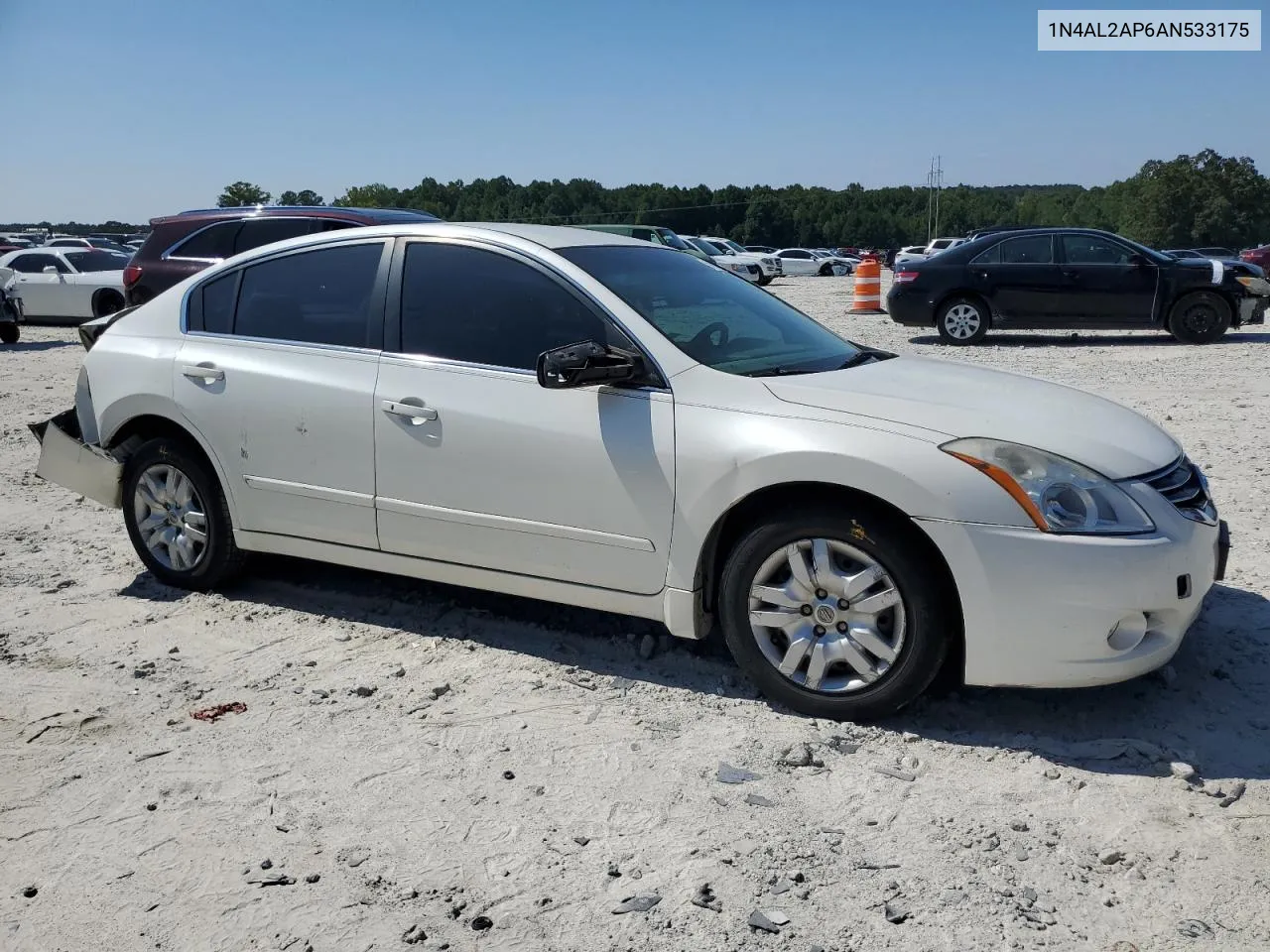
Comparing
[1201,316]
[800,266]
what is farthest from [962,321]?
[800,266]

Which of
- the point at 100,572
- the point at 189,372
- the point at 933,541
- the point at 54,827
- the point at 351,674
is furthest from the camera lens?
the point at 100,572

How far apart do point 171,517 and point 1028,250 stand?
1284 cm

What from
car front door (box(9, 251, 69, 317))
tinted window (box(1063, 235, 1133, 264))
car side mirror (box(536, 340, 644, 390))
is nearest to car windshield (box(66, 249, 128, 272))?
car front door (box(9, 251, 69, 317))

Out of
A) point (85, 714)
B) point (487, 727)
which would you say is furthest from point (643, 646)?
point (85, 714)

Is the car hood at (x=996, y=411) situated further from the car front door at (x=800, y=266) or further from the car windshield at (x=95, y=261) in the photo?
the car front door at (x=800, y=266)

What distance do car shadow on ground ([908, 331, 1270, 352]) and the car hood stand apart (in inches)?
439

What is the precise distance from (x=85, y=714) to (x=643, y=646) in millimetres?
2050

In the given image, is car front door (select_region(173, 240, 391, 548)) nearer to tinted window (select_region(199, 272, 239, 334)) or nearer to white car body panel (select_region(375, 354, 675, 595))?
tinted window (select_region(199, 272, 239, 334))

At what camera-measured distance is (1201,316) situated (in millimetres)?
15023

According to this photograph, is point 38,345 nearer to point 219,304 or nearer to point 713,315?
point 219,304

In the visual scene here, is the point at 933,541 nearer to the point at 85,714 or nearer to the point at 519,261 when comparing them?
the point at 519,261

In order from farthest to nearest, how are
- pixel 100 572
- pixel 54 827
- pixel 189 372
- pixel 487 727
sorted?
pixel 100 572
pixel 189 372
pixel 487 727
pixel 54 827

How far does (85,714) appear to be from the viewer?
4055 mm

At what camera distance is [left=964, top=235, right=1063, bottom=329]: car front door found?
1516cm
